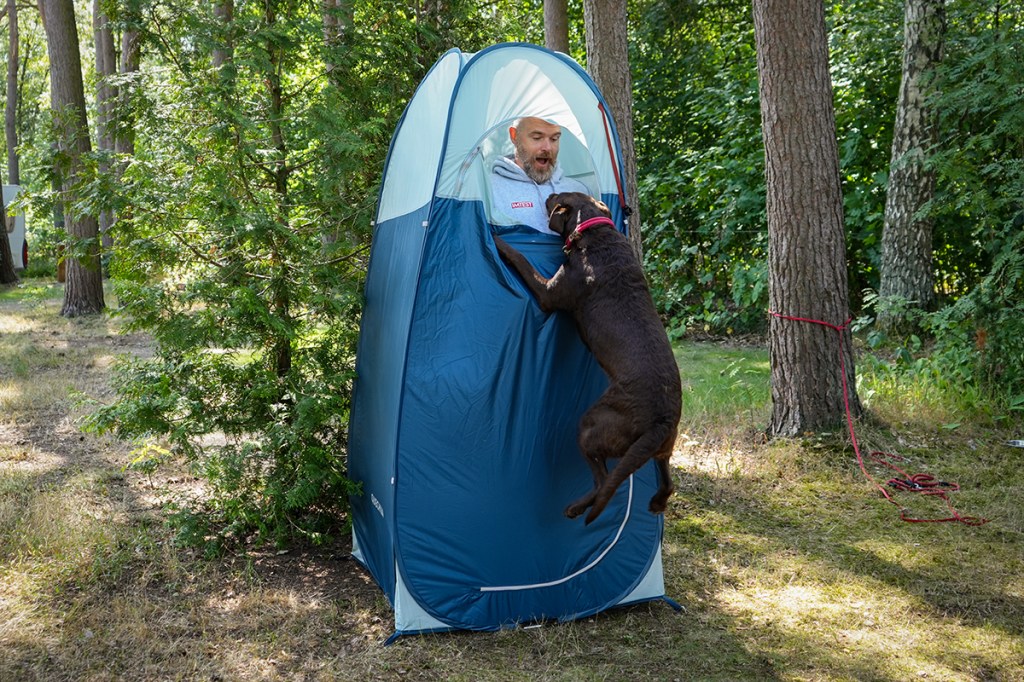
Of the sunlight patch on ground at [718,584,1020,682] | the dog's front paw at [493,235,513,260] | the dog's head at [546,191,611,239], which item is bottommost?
the sunlight patch on ground at [718,584,1020,682]

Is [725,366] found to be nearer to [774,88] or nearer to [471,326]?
[774,88]

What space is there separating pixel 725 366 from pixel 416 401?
5749 mm

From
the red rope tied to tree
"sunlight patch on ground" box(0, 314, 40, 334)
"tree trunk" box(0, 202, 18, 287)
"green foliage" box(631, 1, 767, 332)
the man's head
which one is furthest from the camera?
"tree trunk" box(0, 202, 18, 287)

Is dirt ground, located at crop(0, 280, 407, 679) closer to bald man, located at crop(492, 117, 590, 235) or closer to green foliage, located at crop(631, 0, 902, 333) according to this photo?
bald man, located at crop(492, 117, 590, 235)

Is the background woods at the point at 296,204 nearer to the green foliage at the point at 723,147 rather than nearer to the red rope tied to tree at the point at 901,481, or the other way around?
the red rope tied to tree at the point at 901,481

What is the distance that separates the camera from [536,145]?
3881mm

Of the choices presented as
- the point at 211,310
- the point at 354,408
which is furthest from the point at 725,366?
the point at 211,310

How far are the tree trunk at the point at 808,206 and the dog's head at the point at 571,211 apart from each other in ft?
8.49

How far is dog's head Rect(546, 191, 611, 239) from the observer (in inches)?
142

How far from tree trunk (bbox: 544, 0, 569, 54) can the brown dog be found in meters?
4.62

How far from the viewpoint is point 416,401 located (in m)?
3.59

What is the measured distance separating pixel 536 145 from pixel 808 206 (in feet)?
8.77

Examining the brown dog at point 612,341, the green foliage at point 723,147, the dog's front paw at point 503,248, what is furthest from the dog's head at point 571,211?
the green foliage at point 723,147

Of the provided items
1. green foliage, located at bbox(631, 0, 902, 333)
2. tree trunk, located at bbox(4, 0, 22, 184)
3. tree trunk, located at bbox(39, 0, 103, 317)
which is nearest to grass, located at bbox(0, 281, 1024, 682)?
green foliage, located at bbox(631, 0, 902, 333)
